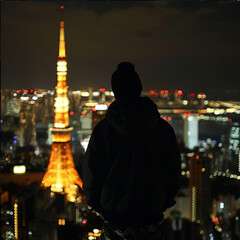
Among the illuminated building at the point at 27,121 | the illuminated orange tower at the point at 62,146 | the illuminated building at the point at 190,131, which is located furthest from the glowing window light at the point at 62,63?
the illuminated building at the point at 190,131

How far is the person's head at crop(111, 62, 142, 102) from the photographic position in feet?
2.91

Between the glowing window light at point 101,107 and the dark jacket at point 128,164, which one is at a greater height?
the glowing window light at point 101,107

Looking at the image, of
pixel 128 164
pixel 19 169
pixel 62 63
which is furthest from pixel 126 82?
→ pixel 19 169

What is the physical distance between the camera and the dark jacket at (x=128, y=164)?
2.87 ft

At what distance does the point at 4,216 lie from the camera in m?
2.46

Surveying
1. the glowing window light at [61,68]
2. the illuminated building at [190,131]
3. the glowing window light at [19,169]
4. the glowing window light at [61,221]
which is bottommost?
the glowing window light at [61,221]

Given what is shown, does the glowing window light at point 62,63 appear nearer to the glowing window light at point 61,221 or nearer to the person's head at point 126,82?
the glowing window light at point 61,221

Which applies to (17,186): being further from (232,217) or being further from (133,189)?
(133,189)

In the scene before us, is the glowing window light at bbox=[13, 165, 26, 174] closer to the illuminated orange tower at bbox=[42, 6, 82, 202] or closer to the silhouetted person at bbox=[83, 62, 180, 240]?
the illuminated orange tower at bbox=[42, 6, 82, 202]

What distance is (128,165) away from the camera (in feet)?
2.95

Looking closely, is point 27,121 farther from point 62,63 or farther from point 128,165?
point 128,165

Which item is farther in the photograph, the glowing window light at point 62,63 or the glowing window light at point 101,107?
the glowing window light at point 62,63

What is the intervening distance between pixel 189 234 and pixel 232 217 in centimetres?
44

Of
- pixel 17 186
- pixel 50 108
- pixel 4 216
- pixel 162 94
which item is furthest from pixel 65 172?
pixel 162 94
